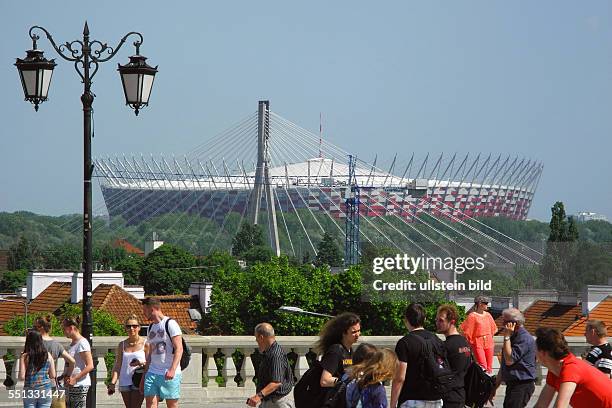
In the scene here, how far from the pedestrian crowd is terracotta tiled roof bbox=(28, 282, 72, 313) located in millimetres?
38550

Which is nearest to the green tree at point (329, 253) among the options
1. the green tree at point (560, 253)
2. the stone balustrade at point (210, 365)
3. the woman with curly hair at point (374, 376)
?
the green tree at point (560, 253)

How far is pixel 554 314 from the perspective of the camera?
4412 centimetres

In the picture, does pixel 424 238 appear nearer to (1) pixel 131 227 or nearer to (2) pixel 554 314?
(1) pixel 131 227

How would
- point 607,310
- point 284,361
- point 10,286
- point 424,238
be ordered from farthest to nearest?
point 424,238 → point 10,286 → point 607,310 → point 284,361

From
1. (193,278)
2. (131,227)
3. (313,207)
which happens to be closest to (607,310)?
(193,278)

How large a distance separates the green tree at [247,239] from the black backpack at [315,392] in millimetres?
134365

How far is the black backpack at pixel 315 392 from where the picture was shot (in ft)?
25.1

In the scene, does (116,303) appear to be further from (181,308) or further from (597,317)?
(597,317)

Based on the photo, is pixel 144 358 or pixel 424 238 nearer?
A: pixel 144 358

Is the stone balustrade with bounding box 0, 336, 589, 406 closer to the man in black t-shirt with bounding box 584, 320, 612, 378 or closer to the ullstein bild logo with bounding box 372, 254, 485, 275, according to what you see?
the man in black t-shirt with bounding box 584, 320, 612, 378

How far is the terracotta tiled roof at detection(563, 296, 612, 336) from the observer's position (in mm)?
36938

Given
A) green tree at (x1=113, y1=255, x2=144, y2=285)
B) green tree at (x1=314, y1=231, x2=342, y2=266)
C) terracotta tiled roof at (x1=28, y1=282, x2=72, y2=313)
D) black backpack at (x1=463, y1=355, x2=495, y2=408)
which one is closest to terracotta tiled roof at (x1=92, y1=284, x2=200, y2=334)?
terracotta tiled roof at (x1=28, y1=282, x2=72, y2=313)

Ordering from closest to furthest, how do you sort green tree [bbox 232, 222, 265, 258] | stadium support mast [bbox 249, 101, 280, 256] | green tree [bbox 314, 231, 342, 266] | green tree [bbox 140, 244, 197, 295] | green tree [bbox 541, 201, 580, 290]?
1. green tree [bbox 541, 201, 580, 290]
2. green tree [bbox 140, 244, 197, 295]
3. green tree [bbox 314, 231, 342, 266]
4. stadium support mast [bbox 249, 101, 280, 256]
5. green tree [bbox 232, 222, 265, 258]

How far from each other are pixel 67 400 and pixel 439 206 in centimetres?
18340
